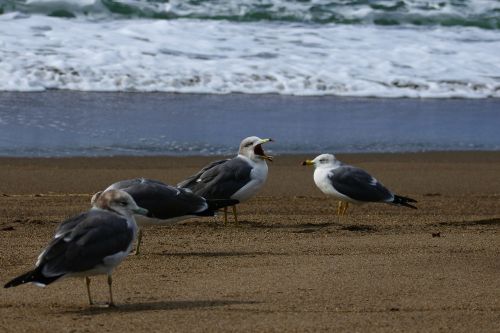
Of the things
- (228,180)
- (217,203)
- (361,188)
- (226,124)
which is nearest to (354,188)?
(361,188)

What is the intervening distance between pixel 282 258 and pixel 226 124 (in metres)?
6.76

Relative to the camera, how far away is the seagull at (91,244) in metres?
5.46

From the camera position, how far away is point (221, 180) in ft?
29.7

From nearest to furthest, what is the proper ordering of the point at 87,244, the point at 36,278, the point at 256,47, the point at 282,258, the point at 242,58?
the point at 36,278, the point at 87,244, the point at 282,258, the point at 242,58, the point at 256,47

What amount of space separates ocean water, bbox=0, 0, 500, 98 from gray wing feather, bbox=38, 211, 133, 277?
10.1 m

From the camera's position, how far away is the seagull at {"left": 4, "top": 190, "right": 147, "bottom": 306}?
5.46 meters

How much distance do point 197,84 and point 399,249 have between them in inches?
370

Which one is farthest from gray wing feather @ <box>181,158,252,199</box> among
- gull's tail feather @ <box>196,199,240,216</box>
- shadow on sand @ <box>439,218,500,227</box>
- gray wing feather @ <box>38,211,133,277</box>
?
gray wing feather @ <box>38,211,133,277</box>

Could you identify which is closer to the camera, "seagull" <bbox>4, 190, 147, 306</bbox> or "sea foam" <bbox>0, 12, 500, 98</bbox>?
"seagull" <bbox>4, 190, 147, 306</bbox>

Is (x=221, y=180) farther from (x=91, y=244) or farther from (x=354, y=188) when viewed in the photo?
(x=91, y=244)

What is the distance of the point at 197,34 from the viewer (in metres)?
20.2

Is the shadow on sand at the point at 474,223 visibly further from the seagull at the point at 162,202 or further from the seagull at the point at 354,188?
the seagull at the point at 162,202

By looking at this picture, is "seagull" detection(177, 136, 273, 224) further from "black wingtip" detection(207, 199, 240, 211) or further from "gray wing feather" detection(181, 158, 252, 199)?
"black wingtip" detection(207, 199, 240, 211)

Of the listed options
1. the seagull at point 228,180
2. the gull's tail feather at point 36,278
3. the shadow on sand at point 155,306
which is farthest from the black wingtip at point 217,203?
the gull's tail feather at point 36,278
